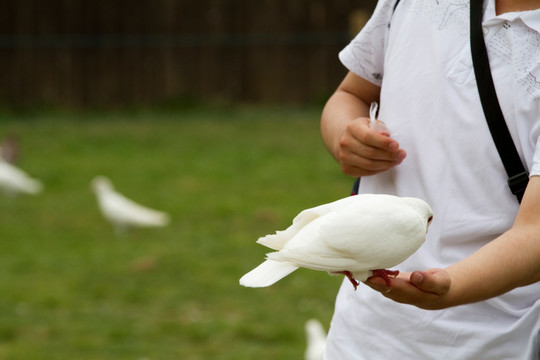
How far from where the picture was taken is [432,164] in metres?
1.71

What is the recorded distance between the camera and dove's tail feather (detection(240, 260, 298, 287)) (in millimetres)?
1579

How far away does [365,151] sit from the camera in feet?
5.66

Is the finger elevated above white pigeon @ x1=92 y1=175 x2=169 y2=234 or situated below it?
above

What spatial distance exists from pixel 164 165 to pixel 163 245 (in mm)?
2954

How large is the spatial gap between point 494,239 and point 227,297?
3.90 meters

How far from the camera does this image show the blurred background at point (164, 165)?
5008 mm

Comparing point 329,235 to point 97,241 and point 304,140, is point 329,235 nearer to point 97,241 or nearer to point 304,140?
point 97,241

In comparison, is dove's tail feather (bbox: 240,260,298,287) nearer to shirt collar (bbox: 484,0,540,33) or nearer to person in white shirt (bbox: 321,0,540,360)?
person in white shirt (bbox: 321,0,540,360)

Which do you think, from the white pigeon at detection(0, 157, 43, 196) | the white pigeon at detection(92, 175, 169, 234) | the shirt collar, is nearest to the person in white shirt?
the shirt collar

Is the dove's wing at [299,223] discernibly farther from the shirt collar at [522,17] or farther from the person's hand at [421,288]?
the shirt collar at [522,17]

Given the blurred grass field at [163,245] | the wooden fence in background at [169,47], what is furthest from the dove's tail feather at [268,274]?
the wooden fence in background at [169,47]

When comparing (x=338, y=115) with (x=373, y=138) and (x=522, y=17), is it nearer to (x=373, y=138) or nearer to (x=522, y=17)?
(x=373, y=138)

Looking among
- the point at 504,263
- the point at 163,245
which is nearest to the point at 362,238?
the point at 504,263

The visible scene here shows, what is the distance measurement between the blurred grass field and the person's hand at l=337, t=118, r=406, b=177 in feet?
9.19
